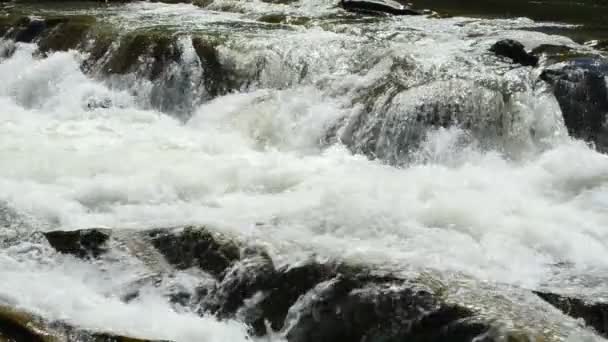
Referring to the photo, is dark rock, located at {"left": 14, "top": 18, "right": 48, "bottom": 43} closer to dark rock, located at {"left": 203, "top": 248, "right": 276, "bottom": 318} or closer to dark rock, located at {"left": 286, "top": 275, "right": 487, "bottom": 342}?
dark rock, located at {"left": 203, "top": 248, "right": 276, "bottom": 318}

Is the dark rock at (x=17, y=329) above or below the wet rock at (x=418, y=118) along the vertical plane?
below

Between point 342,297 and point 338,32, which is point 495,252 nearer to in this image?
point 342,297

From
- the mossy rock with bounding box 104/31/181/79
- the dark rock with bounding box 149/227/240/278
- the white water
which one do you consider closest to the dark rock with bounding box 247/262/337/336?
the white water

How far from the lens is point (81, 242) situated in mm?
6070

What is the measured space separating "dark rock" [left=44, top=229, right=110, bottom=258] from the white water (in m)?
0.11

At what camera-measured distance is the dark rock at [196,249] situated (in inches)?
231

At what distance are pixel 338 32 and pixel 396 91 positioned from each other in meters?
3.07

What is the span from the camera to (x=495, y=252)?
20.9 ft

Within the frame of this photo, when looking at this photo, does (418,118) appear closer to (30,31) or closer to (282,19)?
(282,19)

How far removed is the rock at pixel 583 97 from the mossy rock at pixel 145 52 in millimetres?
6239

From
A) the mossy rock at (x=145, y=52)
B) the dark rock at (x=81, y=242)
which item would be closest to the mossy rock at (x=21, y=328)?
the dark rock at (x=81, y=242)

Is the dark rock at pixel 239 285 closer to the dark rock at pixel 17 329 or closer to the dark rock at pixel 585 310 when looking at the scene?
the dark rock at pixel 17 329

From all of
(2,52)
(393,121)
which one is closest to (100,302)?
(393,121)

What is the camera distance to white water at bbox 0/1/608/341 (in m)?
5.81
